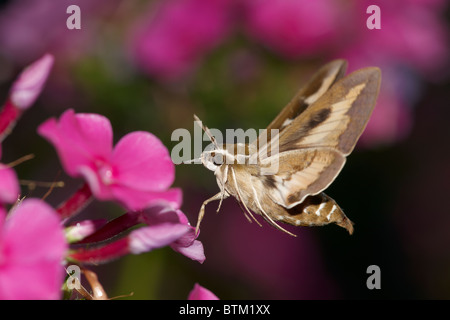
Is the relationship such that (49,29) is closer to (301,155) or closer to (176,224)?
(301,155)

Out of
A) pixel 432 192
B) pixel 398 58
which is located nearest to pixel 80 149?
pixel 398 58

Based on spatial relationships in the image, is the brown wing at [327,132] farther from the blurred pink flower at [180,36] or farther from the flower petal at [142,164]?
the blurred pink flower at [180,36]

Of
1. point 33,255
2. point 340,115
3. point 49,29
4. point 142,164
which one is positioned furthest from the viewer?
point 49,29

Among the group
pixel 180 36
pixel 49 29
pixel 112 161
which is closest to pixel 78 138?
pixel 112 161

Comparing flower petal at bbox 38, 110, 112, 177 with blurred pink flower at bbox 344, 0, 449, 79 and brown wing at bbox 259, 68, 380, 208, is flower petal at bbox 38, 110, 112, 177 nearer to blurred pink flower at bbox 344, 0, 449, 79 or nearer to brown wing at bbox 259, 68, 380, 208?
brown wing at bbox 259, 68, 380, 208

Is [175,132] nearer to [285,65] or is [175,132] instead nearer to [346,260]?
[285,65]

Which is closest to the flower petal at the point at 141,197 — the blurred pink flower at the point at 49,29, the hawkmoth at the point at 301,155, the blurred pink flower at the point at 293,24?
the hawkmoth at the point at 301,155
